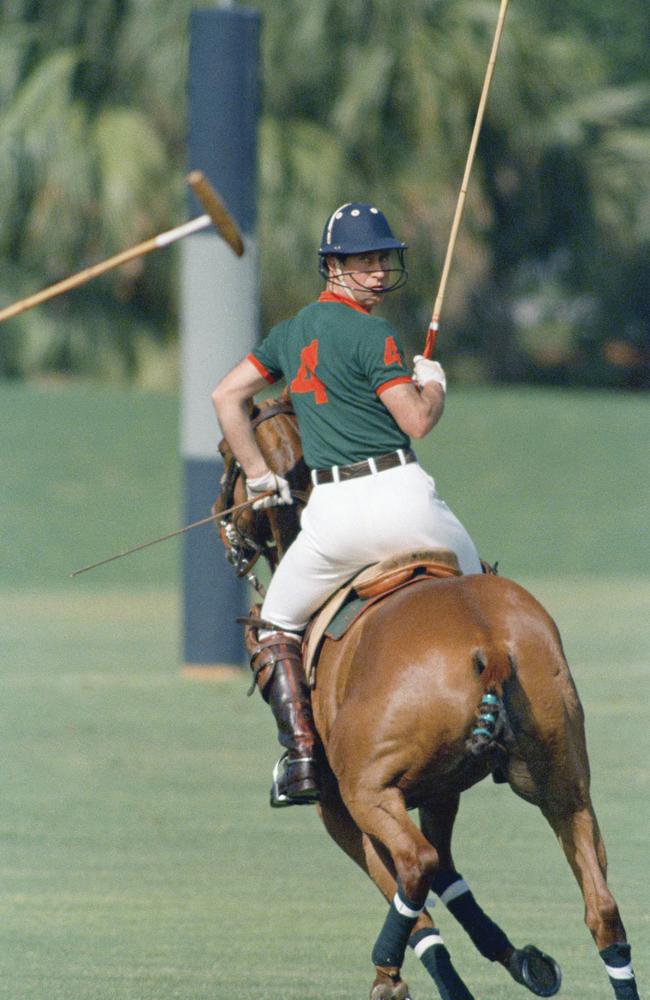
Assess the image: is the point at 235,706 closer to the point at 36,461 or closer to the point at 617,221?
the point at 36,461

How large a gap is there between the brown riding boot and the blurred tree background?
66.4 ft

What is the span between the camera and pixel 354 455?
5766mm

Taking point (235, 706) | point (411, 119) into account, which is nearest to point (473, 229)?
point (411, 119)

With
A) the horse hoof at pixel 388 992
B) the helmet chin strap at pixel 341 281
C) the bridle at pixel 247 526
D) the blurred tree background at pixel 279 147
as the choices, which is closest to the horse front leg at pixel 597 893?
the horse hoof at pixel 388 992

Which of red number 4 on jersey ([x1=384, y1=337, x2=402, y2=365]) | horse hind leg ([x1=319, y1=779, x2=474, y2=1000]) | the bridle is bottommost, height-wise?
horse hind leg ([x1=319, y1=779, x2=474, y2=1000])

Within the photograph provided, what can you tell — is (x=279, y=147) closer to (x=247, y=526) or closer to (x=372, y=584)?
(x=247, y=526)

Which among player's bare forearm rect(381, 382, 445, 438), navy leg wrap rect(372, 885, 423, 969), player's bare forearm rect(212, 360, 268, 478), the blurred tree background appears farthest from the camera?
the blurred tree background

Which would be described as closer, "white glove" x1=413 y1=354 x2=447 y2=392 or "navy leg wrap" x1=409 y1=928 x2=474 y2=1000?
"navy leg wrap" x1=409 y1=928 x2=474 y2=1000

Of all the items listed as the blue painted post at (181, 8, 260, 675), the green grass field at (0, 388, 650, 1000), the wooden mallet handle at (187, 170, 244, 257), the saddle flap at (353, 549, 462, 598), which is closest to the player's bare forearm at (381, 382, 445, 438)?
the saddle flap at (353, 549, 462, 598)

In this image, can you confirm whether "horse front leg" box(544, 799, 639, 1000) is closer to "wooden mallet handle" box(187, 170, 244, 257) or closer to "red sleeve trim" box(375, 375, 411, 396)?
"red sleeve trim" box(375, 375, 411, 396)

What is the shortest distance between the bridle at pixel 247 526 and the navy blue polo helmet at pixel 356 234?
61 centimetres

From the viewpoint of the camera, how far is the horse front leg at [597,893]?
5.20 m

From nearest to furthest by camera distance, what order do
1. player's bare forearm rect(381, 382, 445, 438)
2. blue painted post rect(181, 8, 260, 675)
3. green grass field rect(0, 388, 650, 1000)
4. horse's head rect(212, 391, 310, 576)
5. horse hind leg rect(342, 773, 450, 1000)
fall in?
1. horse hind leg rect(342, 773, 450, 1000)
2. player's bare forearm rect(381, 382, 445, 438)
3. horse's head rect(212, 391, 310, 576)
4. green grass field rect(0, 388, 650, 1000)
5. blue painted post rect(181, 8, 260, 675)

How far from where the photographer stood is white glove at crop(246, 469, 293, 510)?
20.4 ft
